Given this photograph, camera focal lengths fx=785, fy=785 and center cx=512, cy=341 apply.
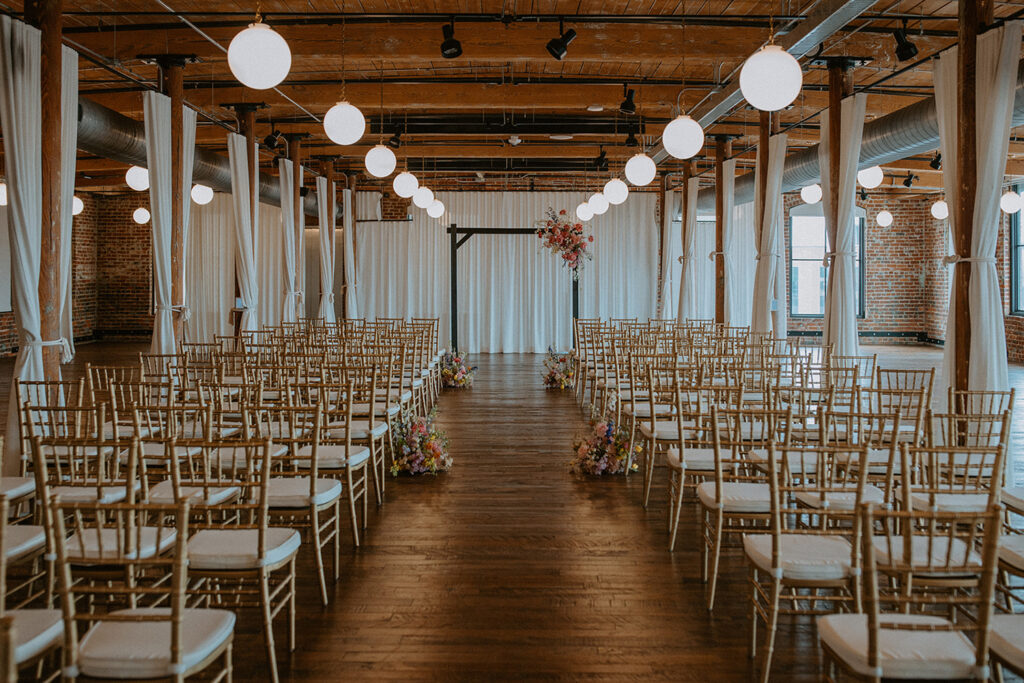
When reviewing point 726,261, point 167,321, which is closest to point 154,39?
point 167,321

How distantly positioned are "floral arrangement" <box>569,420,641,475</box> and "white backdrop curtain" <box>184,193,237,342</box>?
14.2 m

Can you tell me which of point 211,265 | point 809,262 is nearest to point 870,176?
point 809,262

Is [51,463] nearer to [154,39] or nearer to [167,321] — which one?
[167,321]

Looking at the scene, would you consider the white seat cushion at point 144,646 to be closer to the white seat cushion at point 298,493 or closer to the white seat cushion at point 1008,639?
the white seat cushion at point 298,493

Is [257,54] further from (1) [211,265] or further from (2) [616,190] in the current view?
(1) [211,265]

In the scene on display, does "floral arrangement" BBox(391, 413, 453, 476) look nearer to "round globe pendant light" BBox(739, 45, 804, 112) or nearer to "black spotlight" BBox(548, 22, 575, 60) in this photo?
"round globe pendant light" BBox(739, 45, 804, 112)

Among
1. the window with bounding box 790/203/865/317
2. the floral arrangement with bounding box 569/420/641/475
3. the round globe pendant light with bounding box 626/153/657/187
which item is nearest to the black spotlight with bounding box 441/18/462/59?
the round globe pendant light with bounding box 626/153/657/187

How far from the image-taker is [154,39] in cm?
805

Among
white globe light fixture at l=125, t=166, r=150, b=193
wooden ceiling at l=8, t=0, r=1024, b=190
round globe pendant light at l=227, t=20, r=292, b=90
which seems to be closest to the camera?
round globe pendant light at l=227, t=20, r=292, b=90

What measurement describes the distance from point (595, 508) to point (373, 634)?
2.27 m

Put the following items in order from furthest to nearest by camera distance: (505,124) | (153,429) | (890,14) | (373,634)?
(505,124)
(890,14)
(153,429)
(373,634)

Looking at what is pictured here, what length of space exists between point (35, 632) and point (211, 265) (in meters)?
17.5

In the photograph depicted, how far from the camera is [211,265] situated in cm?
1875

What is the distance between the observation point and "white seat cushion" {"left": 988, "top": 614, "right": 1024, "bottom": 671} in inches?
89.9
